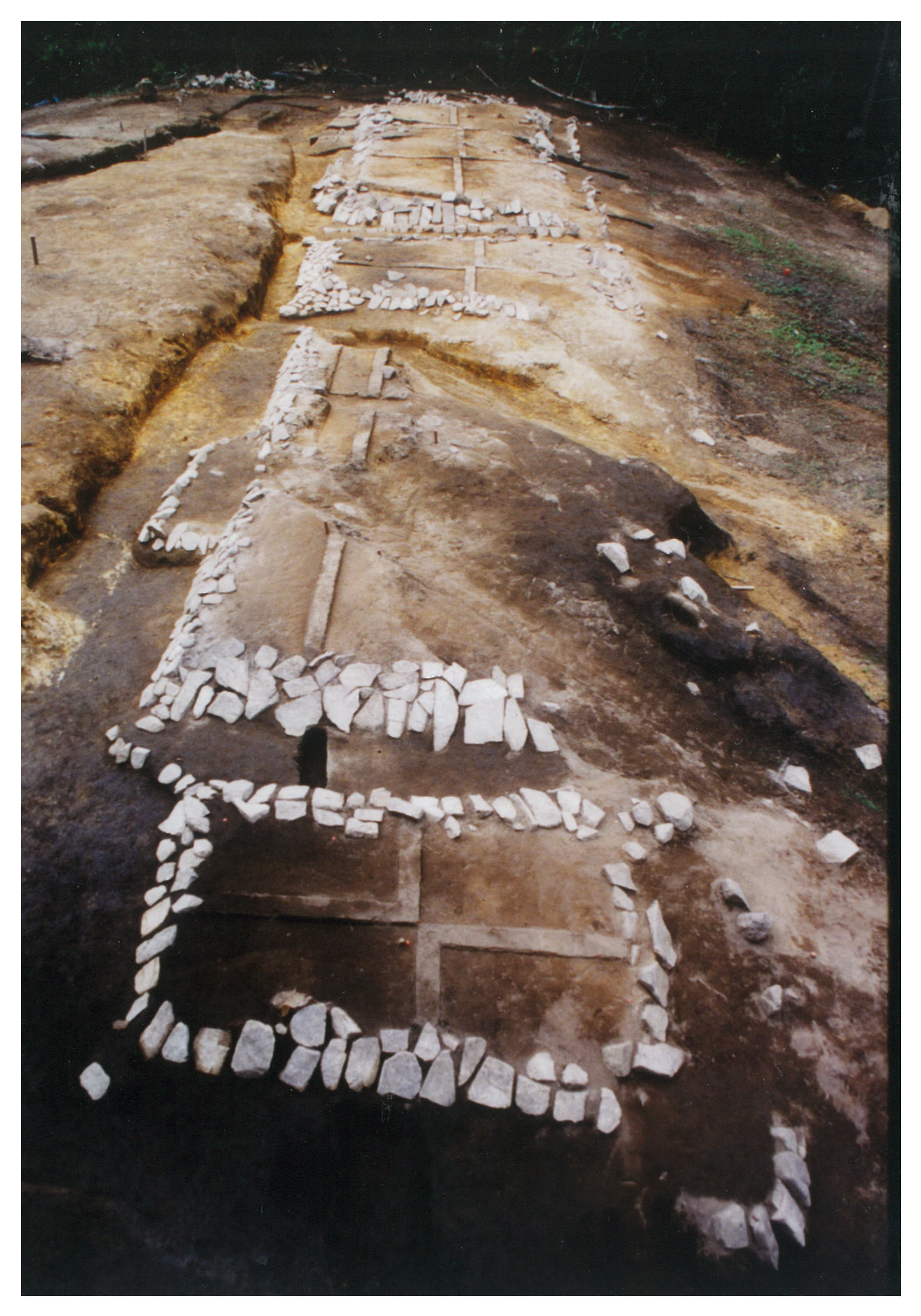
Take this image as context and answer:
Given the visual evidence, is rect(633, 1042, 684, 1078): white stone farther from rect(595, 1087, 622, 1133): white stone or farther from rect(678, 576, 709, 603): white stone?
rect(678, 576, 709, 603): white stone

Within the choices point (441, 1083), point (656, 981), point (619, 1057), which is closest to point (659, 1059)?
point (619, 1057)

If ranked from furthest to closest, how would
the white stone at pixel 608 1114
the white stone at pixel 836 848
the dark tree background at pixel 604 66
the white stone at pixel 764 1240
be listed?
the dark tree background at pixel 604 66
the white stone at pixel 836 848
the white stone at pixel 608 1114
the white stone at pixel 764 1240

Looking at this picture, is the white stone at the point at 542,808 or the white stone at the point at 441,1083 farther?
the white stone at the point at 542,808

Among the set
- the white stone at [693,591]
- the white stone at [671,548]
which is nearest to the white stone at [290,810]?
the white stone at [693,591]

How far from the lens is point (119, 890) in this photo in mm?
2723

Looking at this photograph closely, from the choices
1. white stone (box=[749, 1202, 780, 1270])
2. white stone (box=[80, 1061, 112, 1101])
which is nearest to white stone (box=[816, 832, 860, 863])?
white stone (box=[749, 1202, 780, 1270])

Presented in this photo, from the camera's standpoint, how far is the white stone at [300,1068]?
2.25m

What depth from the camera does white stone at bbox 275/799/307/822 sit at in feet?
9.33

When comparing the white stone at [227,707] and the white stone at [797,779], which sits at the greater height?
the white stone at [797,779]

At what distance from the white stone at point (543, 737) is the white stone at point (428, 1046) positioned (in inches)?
50.4

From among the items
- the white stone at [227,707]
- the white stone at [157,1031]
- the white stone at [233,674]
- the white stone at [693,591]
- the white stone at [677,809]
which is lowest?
the white stone at [157,1031]

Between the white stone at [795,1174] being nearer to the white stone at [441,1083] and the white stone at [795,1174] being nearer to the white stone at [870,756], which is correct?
the white stone at [441,1083]

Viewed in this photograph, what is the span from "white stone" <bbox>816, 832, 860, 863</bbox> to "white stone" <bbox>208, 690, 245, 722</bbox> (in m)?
2.58

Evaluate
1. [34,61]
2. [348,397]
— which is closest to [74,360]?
[348,397]
